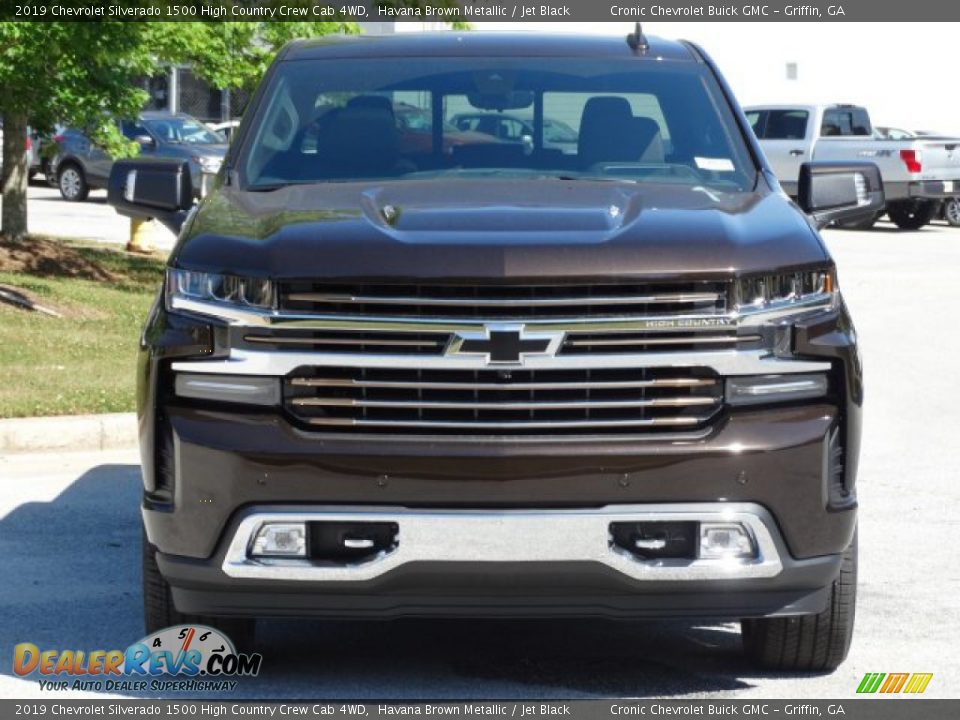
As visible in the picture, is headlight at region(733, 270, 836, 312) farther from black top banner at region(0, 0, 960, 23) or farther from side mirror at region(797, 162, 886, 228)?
black top banner at region(0, 0, 960, 23)

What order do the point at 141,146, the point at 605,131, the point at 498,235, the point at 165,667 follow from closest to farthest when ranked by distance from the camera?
the point at 498,235, the point at 165,667, the point at 605,131, the point at 141,146

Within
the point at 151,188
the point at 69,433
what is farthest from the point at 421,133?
the point at 69,433

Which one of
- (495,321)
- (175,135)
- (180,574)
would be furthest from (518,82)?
(175,135)

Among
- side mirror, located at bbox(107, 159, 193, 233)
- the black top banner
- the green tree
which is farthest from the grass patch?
side mirror, located at bbox(107, 159, 193, 233)

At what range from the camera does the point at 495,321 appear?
497 centimetres

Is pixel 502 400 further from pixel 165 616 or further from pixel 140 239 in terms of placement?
pixel 140 239

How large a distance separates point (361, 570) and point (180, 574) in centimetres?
54

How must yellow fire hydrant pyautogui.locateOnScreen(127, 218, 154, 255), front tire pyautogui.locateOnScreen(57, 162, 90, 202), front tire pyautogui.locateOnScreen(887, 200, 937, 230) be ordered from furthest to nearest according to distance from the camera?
1. front tire pyautogui.locateOnScreen(57, 162, 90, 202)
2. front tire pyautogui.locateOnScreen(887, 200, 937, 230)
3. yellow fire hydrant pyautogui.locateOnScreen(127, 218, 154, 255)

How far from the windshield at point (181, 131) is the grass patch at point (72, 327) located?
11887 millimetres

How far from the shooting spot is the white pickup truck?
28.5 meters

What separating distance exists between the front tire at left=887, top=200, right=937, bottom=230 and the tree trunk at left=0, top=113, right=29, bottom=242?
15.3 metres

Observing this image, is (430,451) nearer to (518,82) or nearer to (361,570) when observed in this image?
(361,570)

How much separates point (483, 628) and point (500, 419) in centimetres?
152

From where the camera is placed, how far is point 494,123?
21.9 ft
